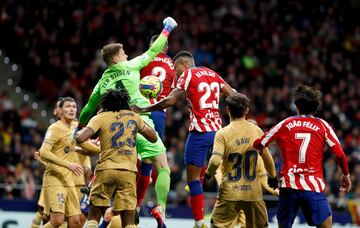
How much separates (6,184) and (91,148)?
735cm

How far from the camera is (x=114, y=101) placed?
36.7 feet

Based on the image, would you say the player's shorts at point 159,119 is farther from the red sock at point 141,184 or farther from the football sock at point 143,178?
the red sock at point 141,184

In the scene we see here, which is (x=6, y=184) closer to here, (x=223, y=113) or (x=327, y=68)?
(x=223, y=113)

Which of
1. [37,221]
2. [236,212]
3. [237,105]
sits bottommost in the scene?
[37,221]

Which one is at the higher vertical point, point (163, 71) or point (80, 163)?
point (163, 71)

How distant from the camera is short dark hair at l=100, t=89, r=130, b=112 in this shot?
1118 cm

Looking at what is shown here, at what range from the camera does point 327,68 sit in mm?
26047

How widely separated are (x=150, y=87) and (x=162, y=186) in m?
1.49

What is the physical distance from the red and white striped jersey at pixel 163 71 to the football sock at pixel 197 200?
171cm

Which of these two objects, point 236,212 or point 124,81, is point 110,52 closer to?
point 124,81

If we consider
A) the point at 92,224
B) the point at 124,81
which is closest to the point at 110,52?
the point at 124,81

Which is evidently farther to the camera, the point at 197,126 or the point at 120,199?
the point at 197,126

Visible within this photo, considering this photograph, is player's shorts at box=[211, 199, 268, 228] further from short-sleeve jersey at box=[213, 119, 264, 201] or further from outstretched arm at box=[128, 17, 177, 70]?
outstretched arm at box=[128, 17, 177, 70]

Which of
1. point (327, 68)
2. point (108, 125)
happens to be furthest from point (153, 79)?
point (327, 68)
